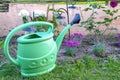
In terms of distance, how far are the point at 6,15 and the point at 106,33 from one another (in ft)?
4.08

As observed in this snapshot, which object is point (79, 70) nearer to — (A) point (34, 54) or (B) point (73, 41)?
(A) point (34, 54)

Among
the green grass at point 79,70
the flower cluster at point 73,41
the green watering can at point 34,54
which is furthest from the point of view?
the flower cluster at point 73,41

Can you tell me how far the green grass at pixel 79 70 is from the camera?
95.6 inches

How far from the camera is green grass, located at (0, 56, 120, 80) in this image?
2.43 metres

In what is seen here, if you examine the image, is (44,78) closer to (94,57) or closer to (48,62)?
(48,62)

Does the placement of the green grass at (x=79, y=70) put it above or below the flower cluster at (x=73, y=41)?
below

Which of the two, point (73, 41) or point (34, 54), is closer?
point (34, 54)

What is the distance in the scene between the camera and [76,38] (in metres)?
3.27

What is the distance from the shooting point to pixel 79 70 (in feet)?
8.41

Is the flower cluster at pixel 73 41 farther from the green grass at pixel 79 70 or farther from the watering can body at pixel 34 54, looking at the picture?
Answer: the watering can body at pixel 34 54

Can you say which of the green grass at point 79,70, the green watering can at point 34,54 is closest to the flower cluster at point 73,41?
the green grass at point 79,70

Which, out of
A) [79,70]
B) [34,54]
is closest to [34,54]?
[34,54]

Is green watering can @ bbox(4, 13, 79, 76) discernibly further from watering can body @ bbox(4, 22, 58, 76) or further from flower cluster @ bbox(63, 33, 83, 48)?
flower cluster @ bbox(63, 33, 83, 48)

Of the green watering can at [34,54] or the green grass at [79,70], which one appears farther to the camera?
the green grass at [79,70]
